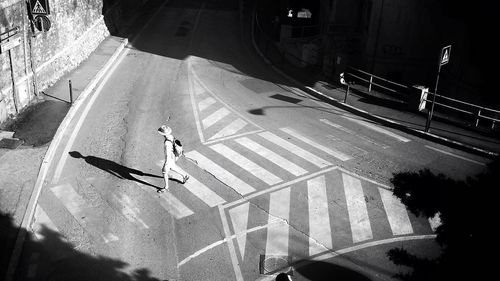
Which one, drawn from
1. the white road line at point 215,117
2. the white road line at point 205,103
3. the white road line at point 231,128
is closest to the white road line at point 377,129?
the white road line at point 231,128

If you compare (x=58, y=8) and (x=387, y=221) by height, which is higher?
(x=58, y=8)

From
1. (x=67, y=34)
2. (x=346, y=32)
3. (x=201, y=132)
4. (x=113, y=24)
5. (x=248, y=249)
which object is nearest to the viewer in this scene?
(x=248, y=249)

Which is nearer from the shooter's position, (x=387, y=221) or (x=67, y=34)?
(x=387, y=221)

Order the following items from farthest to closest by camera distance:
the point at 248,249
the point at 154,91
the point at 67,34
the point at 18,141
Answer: the point at 67,34
the point at 154,91
the point at 18,141
the point at 248,249

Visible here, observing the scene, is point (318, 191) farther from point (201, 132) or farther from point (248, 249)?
point (201, 132)

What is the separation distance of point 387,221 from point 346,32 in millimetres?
18993

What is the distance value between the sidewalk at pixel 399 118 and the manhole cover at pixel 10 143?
12.8m

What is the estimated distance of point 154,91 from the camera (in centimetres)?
2150

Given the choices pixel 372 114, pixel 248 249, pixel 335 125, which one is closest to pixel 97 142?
pixel 248 249

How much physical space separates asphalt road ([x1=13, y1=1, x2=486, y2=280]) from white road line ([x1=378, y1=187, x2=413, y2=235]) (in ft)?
0.15

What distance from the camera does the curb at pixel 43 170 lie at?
409 inches

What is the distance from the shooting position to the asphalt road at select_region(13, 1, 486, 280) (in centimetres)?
1075

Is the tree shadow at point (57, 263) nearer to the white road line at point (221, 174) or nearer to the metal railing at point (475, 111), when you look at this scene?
the white road line at point (221, 174)

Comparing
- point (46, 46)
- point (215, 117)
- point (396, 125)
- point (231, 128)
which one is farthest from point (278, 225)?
point (46, 46)
